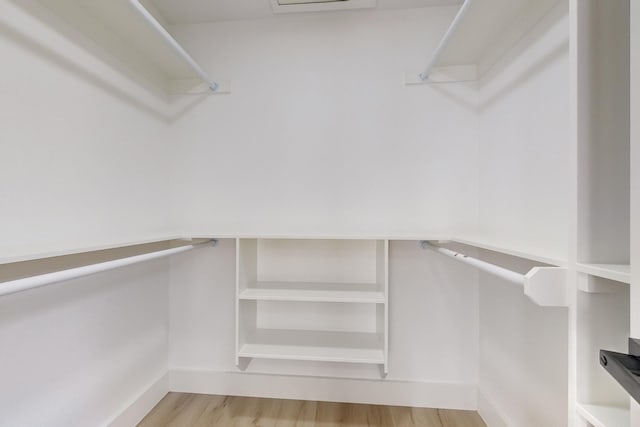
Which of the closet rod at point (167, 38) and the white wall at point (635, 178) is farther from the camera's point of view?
the closet rod at point (167, 38)

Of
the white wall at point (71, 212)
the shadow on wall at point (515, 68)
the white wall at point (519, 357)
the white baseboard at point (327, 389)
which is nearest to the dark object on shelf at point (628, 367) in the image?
the white wall at point (519, 357)

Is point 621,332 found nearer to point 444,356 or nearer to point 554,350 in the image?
point 554,350

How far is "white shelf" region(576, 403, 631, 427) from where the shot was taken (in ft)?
1.94

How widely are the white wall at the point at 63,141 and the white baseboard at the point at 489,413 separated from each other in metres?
1.80

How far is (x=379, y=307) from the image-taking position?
1.65 meters

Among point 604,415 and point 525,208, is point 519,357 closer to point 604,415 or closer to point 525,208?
point 525,208

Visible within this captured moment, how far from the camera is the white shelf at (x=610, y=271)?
1.83ft

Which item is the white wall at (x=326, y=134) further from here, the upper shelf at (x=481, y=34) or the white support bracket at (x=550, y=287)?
the white support bracket at (x=550, y=287)

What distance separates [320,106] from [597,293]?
1492mm

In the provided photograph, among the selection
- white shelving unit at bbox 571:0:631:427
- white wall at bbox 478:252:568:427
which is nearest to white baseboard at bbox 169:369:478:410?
white wall at bbox 478:252:568:427

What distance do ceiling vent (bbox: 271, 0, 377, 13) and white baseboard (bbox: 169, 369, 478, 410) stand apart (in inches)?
82.6

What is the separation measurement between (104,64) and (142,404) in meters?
1.67

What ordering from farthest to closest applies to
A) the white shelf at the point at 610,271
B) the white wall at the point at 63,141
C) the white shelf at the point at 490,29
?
the white shelf at the point at 490,29 < the white wall at the point at 63,141 < the white shelf at the point at 610,271

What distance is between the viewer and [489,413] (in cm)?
151
